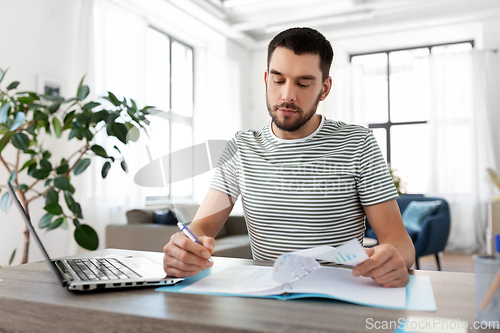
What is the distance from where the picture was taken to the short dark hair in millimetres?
1188

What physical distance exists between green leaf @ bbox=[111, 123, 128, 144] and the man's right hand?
5.96ft

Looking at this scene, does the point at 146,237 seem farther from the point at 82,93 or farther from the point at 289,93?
the point at 289,93

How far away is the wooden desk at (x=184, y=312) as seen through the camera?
0.54 m

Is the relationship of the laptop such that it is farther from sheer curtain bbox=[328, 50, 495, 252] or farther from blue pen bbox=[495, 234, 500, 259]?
sheer curtain bbox=[328, 50, 495, 252]

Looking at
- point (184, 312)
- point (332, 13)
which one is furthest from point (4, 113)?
point (332, 13)

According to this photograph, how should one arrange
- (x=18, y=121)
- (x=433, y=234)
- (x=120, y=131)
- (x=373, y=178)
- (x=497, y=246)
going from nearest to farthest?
(x=497, y=246), (x=373, y=178), (x=18, y=121), (x=120, y=131), (x=433, y=234)

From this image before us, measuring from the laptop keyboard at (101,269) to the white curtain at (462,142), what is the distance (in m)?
5.34

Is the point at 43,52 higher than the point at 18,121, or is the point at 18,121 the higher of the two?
the point at 43,52

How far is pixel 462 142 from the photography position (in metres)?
5.44

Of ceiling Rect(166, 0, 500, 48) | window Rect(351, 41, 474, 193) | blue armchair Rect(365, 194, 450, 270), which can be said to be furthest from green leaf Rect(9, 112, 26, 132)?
window Rect(351, 41, 474, 193)

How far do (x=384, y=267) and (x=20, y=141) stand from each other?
7.19ft

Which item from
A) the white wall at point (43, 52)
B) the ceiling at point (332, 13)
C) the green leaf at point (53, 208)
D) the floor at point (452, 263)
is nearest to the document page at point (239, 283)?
the white wall at point (43, 52)

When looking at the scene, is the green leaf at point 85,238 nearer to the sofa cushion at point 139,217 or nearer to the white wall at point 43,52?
the white wall at point 43,52

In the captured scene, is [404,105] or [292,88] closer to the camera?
[292,88]
